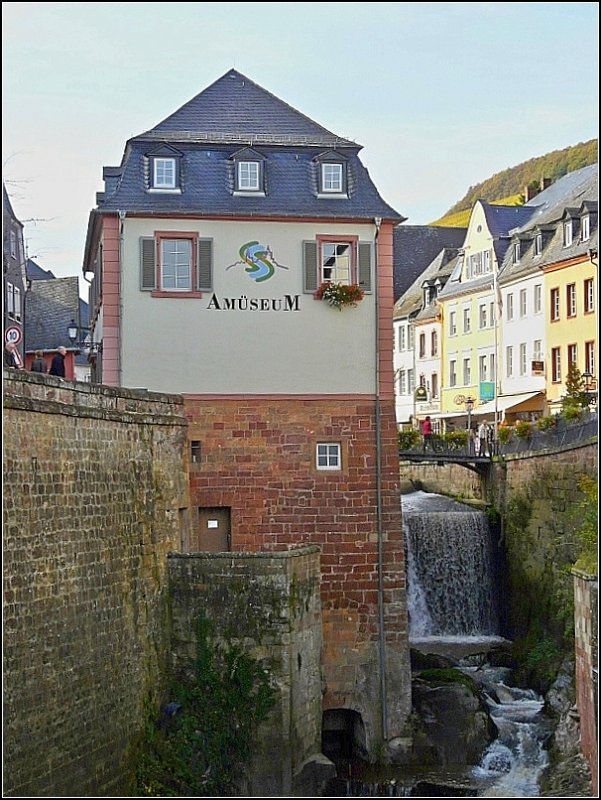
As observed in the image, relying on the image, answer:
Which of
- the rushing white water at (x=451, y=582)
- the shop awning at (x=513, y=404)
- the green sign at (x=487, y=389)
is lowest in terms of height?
the rushing white water at (x=451, y=582)

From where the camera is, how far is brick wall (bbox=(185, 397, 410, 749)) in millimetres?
22797

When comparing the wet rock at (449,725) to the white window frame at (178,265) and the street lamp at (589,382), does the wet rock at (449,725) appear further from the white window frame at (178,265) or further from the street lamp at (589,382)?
the street lamp at (589,382)

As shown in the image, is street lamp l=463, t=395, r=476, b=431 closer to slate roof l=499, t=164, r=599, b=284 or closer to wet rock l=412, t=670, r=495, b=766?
slate roof l=499, t=164, r=599, b=284

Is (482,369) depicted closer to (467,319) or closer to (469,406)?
(467,319)

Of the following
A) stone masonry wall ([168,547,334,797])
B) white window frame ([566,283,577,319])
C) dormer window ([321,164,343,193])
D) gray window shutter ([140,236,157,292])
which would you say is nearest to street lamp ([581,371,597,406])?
white window frame ([566,283,577,319])

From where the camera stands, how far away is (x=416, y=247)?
67.1m

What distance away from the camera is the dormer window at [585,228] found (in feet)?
143

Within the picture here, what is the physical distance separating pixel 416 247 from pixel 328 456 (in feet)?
147

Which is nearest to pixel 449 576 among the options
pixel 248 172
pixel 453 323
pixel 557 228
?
pixel 248 172

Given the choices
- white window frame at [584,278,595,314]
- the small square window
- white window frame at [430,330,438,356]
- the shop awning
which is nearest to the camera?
the small square window

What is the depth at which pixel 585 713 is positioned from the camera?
1852 centimetres

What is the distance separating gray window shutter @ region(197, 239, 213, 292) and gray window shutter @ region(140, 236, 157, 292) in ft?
2.47

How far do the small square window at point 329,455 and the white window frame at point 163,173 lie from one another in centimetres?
497

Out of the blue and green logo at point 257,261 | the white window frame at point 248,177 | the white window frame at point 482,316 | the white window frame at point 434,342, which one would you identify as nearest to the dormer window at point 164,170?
the white window frame at point 248,177
